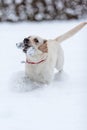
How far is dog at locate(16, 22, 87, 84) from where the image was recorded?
405 cm

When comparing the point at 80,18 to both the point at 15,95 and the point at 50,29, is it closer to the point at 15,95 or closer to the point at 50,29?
the point at 50,29

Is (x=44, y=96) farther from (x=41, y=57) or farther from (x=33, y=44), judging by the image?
(x=33, y=44)

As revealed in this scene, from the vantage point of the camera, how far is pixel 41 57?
13.6ft

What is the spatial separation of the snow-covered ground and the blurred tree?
732 mm

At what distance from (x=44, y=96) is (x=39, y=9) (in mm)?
2109

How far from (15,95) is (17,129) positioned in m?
0.59

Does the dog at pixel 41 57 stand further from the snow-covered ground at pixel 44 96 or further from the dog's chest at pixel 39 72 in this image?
the snow-covered ground at pixel 44 96

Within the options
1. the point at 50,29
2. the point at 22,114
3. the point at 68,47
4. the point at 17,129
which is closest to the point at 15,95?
the point at 22,114

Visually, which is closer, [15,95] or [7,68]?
[15,95]

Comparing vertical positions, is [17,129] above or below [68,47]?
below

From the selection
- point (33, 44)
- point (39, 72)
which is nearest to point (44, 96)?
point (39, 72)

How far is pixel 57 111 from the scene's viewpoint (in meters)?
3.99

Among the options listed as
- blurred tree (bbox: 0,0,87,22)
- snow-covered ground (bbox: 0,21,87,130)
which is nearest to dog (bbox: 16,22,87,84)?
snow-covered ground (bbox: 0,21,87,130)

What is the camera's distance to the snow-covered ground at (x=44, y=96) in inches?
150
